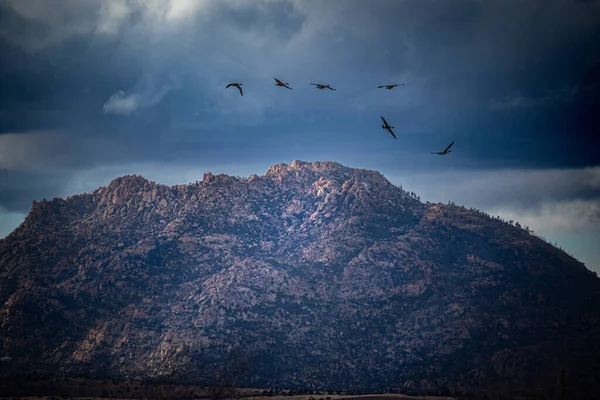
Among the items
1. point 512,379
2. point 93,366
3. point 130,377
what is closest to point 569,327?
point 512,379

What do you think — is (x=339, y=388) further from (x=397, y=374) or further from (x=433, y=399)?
(x=433, y=399)

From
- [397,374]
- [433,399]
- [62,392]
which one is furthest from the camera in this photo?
[397,374]

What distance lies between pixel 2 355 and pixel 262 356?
79.6m

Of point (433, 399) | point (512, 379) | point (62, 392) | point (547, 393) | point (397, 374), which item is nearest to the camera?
point (547, 393)

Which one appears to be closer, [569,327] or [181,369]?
[181,369]

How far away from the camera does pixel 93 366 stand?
192500 mm

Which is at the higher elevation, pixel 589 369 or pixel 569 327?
pixel 569 327

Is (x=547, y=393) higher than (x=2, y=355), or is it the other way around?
(x=2, y=355)

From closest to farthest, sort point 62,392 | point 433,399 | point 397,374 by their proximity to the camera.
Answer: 1. point 433,399
2. point 62,392
3. point 397,374

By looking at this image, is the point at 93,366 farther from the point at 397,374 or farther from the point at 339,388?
the point at 397,374

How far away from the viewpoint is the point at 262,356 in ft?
649

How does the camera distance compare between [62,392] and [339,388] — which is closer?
[62,392]

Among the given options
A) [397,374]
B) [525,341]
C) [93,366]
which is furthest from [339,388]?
[93,366]

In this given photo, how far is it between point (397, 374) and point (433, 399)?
42.3 m
